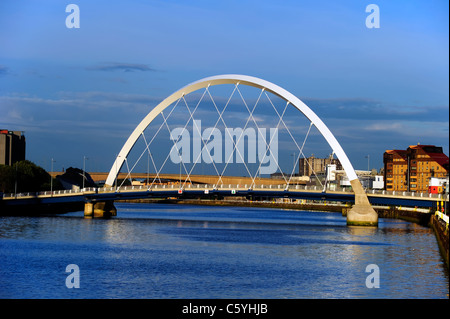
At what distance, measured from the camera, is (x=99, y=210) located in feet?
348

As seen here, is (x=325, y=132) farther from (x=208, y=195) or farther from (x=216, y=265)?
(x=216, y=265)

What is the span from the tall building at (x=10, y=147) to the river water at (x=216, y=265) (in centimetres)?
10597

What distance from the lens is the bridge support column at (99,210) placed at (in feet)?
337

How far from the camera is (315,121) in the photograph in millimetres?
89125

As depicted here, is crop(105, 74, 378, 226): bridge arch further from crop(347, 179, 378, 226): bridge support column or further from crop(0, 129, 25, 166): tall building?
crop(0, 129, 25, 166): tall building

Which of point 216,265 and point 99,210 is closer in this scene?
point 216,265

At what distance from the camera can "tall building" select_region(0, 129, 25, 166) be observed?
177 metres

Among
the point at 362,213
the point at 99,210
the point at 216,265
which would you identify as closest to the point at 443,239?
the point at 216,265

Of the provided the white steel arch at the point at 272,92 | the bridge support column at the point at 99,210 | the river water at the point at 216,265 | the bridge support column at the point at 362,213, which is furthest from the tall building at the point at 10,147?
the bridge support column at the point at 362,213

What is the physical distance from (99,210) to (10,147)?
81341 millimetres

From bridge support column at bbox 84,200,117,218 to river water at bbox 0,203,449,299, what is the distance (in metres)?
27.5

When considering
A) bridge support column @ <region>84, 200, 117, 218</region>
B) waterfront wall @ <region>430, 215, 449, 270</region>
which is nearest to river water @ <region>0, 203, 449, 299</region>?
waterfront wall @ <region>430, 215, 449, 270</region>

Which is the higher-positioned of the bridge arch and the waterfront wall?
the bridge arch
